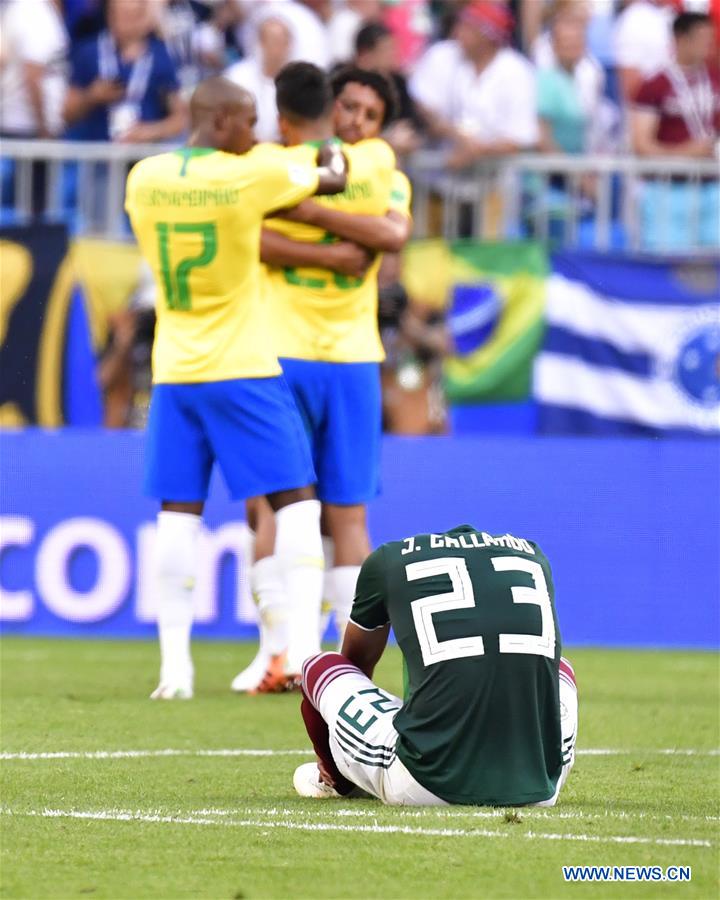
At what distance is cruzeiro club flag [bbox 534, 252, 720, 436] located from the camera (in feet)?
41.2

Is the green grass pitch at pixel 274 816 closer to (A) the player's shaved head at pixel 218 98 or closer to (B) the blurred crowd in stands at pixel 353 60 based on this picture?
(A) the player's shaved head at pixel 218 98

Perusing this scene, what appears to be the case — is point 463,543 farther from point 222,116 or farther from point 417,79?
point 417,79

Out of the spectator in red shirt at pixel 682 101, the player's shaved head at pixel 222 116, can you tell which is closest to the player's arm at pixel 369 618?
the player's shaved head at pixel 222 116

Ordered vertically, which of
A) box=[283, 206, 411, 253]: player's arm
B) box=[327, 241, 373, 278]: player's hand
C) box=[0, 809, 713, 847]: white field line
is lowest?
box=[0, 809, 713, 847]: white field line

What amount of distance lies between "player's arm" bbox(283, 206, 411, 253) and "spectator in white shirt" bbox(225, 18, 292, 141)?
4670 mm

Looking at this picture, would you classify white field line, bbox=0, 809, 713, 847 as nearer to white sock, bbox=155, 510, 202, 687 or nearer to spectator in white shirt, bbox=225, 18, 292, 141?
white sock, bbox=155, 510, 202, 687

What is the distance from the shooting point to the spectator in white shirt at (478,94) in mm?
13781

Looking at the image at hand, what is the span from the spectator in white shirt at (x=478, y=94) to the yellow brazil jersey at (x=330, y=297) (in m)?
4.86

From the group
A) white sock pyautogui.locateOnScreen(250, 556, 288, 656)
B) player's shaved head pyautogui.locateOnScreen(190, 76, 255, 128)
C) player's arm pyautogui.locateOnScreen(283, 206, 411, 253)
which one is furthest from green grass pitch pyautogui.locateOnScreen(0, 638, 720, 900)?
player's shaved head pyautogui.locateOnScreen(190, 76, 255, 128)

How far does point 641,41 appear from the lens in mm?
15016

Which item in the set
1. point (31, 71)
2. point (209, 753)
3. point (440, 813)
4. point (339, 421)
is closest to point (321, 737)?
point (440, 813)

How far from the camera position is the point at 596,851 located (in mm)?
4684

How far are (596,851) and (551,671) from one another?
679mm

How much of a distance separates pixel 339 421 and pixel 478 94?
19.0 feet
